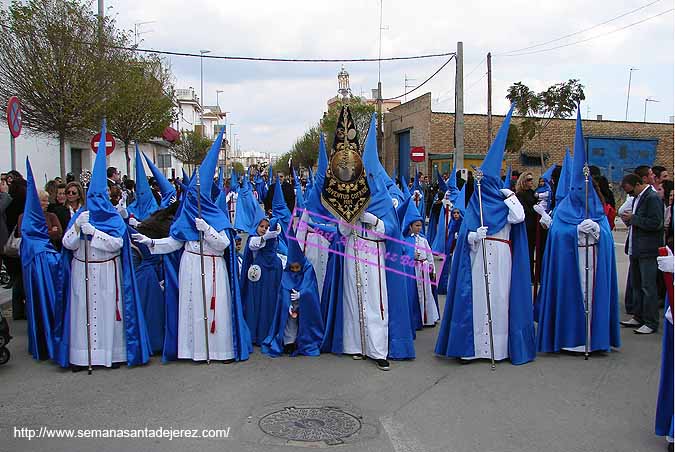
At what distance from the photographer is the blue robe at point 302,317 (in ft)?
22.7

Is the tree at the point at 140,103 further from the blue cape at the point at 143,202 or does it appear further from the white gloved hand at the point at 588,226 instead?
the white gloved hand at the point at 588,226

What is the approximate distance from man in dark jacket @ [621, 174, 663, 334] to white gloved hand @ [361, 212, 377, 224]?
10.9 feet

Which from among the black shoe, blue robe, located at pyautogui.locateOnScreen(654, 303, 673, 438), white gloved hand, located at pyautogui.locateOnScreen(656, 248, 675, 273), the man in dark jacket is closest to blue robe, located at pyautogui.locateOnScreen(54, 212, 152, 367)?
the black shoe

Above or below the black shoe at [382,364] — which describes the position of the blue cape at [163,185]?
above

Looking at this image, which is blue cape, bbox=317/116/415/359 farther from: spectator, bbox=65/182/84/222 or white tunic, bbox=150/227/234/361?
spectator, bbox=65/182/84/222

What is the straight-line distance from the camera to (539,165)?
113 ft

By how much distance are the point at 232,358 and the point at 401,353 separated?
1.76 metres

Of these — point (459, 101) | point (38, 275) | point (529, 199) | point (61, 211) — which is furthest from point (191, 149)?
point (38, 275)

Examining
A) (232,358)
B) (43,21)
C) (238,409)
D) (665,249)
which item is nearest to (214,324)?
→ (232,358)

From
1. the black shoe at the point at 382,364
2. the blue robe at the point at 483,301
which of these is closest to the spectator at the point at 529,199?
the blue robe at the point at 483,301

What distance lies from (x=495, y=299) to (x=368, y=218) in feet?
5.10

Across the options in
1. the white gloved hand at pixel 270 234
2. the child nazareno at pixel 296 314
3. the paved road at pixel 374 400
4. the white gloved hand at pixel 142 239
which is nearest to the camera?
the paved road at pixel 374 400

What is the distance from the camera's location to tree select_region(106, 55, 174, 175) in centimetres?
1970

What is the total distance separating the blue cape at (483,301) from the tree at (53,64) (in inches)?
488
